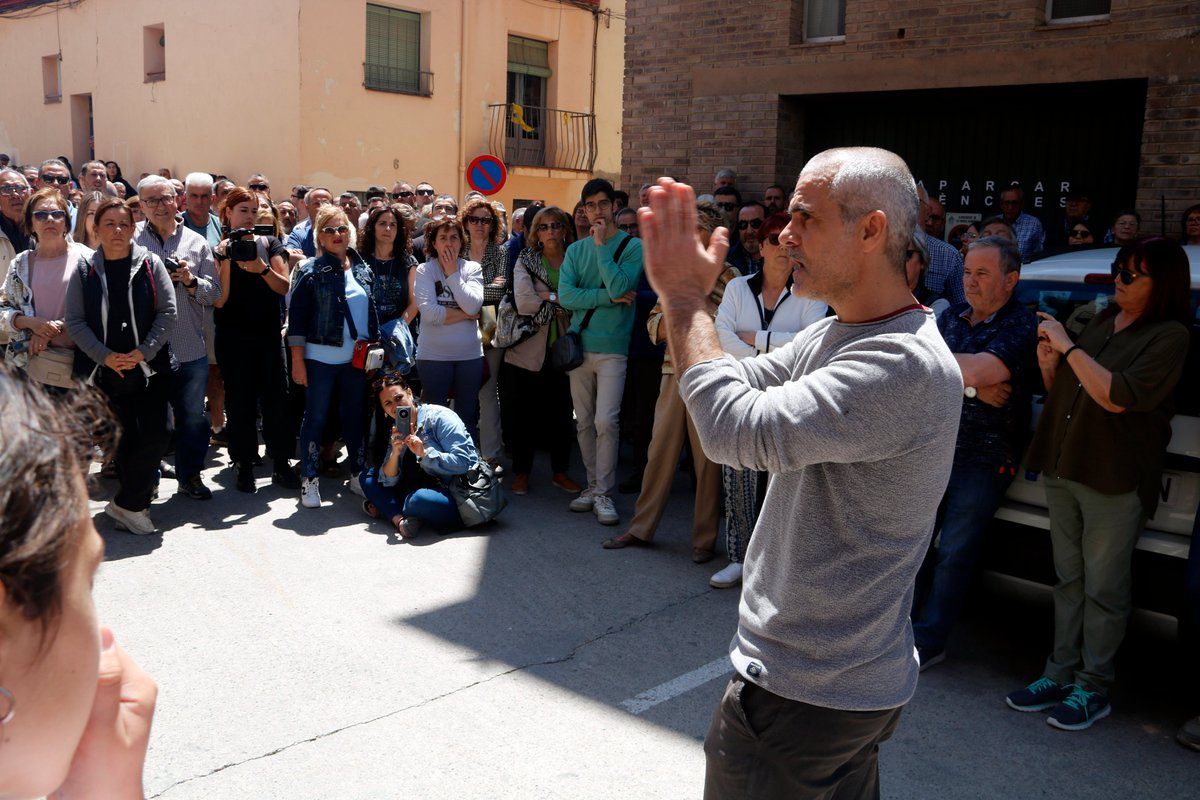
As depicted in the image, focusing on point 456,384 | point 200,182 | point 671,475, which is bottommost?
point 671,475

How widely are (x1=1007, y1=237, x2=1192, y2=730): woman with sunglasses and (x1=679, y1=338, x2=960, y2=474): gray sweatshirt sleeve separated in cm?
244

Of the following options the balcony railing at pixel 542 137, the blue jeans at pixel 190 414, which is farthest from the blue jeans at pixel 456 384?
the balcony railing at pixel 542 137

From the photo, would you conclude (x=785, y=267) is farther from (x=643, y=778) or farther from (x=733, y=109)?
(x=733, y=109)

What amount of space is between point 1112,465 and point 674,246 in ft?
9.10

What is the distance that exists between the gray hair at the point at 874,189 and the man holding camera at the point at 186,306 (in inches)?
218

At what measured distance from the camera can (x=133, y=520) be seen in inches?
248

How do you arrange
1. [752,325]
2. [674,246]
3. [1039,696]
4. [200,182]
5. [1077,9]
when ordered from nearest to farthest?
[674,246], [1039,696], [752,325], [200,182], [1077,9]

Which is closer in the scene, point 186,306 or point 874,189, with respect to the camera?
point 874,189

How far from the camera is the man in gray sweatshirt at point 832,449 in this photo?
202cm

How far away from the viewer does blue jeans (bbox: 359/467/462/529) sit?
21.4ft

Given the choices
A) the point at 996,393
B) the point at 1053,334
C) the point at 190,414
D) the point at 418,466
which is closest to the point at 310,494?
the point at 418,466

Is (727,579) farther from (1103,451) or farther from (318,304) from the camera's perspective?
(318,304)

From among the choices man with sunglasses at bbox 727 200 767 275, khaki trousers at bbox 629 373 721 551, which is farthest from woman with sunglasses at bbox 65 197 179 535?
man with sunglasses at bbox 727 200 767 275

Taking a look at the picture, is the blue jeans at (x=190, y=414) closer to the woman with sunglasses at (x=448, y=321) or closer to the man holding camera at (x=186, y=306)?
the man holding camera at (x=186, y=306)
